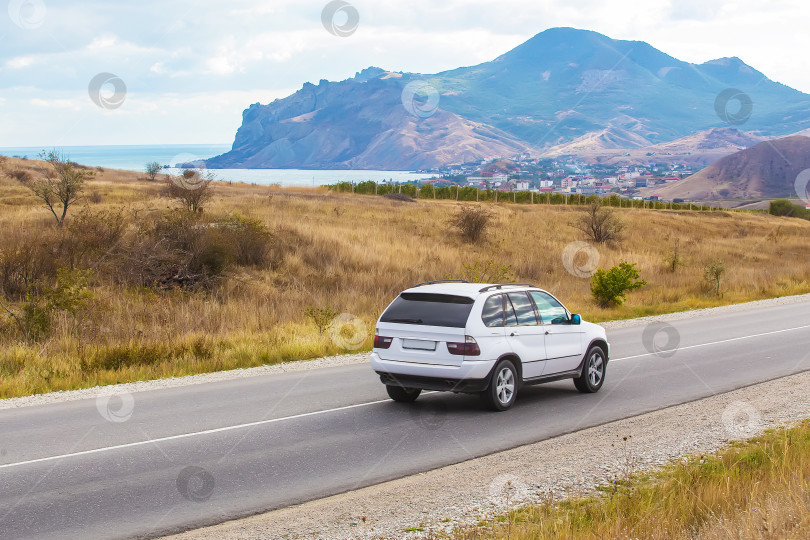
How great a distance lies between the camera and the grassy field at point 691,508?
472 cm

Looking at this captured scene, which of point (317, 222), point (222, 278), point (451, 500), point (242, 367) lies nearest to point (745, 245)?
point (317, 222)

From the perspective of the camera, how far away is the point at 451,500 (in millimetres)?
6348

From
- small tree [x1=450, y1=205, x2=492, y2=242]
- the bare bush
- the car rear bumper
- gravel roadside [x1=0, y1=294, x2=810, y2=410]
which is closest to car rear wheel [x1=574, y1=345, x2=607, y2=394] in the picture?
the car rear bumper

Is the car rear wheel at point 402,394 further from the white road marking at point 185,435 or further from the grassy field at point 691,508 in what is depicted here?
the grassy field at point 691,508

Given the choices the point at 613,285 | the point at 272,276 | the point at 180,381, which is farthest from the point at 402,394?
the point at 613,285

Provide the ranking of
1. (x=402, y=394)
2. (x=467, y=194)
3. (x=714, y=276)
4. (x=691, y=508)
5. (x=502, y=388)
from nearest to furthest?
(x=691, y=508) < (x=502, y=388) < (x=402, y=394) < (x=714, y=276) < (x=467, y=194)

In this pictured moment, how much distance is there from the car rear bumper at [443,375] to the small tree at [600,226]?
39.3 metres

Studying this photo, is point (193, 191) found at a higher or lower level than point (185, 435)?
higher

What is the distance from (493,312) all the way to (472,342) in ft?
2.31

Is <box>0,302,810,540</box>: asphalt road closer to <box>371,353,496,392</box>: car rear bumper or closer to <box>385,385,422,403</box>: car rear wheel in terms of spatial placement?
<box>385,385,422,403</box>: car rear wheel

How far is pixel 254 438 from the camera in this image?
27.9 feet

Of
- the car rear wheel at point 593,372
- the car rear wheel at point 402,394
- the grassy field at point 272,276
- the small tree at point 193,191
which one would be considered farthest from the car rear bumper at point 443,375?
the small tree at point 193,191

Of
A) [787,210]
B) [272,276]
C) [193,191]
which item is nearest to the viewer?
[272,276]

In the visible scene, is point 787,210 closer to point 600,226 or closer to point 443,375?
point 600,226
